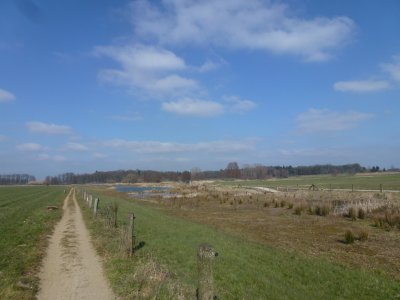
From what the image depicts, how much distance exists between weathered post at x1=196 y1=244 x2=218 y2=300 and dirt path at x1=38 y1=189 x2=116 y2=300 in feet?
10.1

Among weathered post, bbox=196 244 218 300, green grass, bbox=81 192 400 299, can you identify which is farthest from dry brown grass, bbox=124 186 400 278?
weathered post, bbox=196 244 218 300

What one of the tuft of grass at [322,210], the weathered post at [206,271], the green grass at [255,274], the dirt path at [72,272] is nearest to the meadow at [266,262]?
the green grass at [255,274]

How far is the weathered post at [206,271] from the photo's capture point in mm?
6949

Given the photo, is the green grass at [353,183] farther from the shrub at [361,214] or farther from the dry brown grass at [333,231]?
the shrub at [361,214]

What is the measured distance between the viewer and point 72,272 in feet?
37.8

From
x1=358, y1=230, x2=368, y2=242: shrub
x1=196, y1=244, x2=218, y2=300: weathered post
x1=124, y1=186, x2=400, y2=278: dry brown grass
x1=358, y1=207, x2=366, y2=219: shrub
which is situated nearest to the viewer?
x1=196, y1=244, x2=218, y2=300: weathered post

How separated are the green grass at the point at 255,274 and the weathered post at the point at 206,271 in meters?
2.08

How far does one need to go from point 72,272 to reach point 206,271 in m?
6.08

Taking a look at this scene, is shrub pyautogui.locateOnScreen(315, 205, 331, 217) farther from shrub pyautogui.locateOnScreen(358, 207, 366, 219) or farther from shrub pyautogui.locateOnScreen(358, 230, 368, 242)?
shrub pyautogui.locateOnScreen(358, 230, 368, 242)

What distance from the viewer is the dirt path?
372 inches

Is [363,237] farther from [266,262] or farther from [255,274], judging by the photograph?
[255,274]

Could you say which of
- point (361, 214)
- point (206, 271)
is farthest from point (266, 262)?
point (361, 214)

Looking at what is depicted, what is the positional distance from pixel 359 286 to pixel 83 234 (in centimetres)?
1316

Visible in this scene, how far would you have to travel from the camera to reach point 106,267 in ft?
39.9
